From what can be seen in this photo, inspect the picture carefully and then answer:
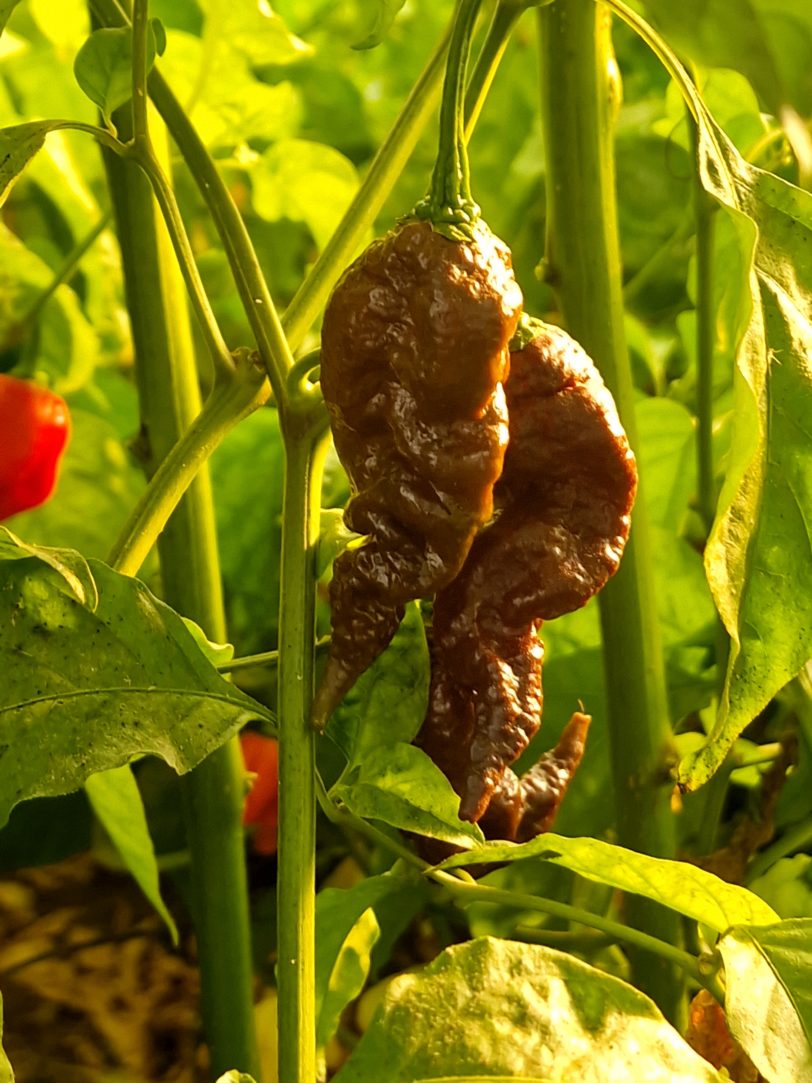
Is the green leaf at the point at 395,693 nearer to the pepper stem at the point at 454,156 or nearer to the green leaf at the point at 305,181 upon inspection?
the pepper stem at the point at 454,156

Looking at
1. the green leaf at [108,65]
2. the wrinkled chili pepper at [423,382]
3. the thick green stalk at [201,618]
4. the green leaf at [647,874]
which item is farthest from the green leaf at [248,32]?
the green leaf at [647,874]

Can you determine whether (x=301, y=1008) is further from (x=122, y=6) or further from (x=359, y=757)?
(x=122, y=6)

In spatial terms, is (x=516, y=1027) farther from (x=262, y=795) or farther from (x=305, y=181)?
(x=305, y=181)

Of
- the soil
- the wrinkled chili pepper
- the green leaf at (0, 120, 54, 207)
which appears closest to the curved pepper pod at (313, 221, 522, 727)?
the wrinkled chili pepper

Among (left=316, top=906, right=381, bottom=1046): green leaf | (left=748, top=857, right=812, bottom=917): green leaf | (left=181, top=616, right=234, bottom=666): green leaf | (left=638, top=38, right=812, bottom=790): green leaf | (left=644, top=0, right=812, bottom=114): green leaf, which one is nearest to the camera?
(left=644, top=0, right=812, bottom=114): green leaf

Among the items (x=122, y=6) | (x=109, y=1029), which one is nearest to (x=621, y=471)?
(x=122, y=6)

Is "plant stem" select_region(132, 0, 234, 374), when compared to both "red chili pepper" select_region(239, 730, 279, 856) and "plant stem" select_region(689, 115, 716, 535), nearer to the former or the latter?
"plant stem" select_region(689, 115, 716, 535)

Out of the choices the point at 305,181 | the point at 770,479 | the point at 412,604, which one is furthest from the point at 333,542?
the point at 305,181
